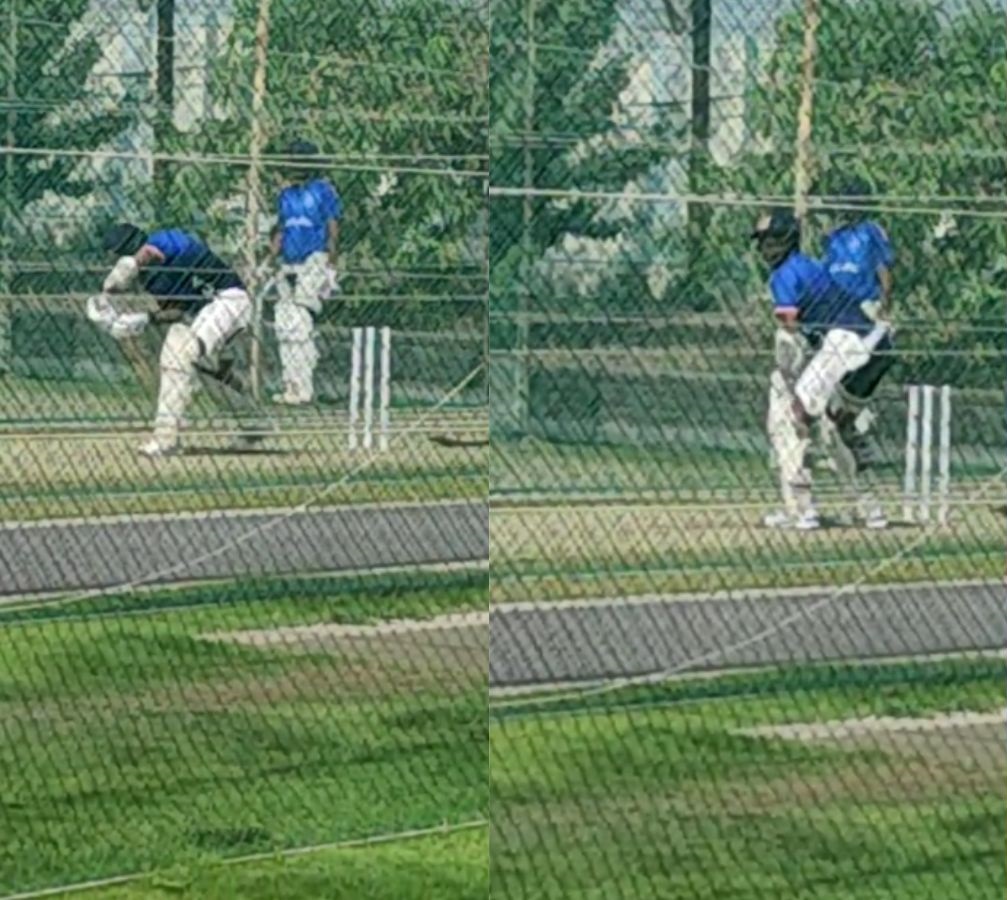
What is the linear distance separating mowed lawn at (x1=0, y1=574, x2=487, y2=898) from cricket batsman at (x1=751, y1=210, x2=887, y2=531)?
2.32ft

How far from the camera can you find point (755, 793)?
444 cm

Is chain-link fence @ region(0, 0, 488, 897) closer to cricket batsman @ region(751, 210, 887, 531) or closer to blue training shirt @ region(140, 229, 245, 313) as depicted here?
blue training shirt @ region(140, 229, 245, 313)

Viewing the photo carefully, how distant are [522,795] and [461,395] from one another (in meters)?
0.65

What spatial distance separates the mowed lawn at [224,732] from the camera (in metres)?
4.71

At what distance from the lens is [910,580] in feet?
14.5

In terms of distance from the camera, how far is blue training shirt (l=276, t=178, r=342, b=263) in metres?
4.73

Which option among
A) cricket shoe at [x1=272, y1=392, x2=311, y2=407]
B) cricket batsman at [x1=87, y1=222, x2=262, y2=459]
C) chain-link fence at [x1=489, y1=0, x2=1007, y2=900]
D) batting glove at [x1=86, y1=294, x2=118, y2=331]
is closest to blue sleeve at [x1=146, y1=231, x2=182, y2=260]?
cricket batsman at [x1=87, y1=222, x2=262, y2=459]

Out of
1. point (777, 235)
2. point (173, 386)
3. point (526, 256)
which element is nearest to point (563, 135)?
point (526, 256)

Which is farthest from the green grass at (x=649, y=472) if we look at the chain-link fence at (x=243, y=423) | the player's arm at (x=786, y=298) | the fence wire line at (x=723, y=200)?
the chain-link fence at (x=243, y=423)

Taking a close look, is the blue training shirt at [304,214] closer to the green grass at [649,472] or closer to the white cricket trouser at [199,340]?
the white cricket trouser at [199,340]

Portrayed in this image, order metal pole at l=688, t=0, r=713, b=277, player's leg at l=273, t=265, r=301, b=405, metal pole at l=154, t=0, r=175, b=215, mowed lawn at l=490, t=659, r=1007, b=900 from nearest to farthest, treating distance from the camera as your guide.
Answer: metal pole at l=688, t=0, r=713, b=277
mowed lawn at l=490, t=659, r=1007, b=900
metal pole at l=154, t=0, r=175, b=215
player's leg at l=273, t=265, r=301, b=405

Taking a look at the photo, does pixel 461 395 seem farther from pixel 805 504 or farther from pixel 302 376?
pixel 805 504

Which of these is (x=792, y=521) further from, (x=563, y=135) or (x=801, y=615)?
(x=563, y=135)

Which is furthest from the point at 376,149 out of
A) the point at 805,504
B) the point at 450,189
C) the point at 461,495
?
the point at 805,504
